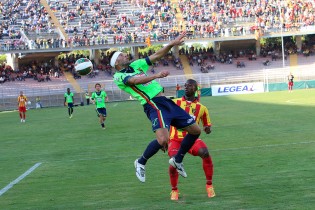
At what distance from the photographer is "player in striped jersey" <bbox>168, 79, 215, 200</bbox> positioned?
28.8 ft

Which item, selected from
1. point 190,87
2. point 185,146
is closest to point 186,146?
point 185,146

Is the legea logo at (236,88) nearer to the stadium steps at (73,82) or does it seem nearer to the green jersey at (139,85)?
the stadium steps at (73,82)

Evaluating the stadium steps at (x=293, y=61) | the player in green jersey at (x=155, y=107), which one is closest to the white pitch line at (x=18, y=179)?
the player in green jersey at (x=155, y=107)

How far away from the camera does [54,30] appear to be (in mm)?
63125

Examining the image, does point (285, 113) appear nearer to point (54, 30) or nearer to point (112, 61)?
point (112, 61)

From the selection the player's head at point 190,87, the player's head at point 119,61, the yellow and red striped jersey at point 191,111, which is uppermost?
the player's head at point 119,61

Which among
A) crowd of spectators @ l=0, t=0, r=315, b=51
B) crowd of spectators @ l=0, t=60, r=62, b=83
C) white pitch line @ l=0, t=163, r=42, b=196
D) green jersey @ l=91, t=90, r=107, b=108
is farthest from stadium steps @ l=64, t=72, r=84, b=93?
white pitch line @ l=0, t=163, r=42, b=196

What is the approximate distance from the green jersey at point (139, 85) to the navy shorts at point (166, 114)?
0.12 meters

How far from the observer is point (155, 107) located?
8852mm

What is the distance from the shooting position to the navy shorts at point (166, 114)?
8.73 metres

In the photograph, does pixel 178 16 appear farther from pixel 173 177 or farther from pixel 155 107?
pixel 173 177

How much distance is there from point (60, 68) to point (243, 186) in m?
55.8

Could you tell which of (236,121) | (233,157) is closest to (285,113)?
(236,121)

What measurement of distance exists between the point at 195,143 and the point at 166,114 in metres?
0.67
